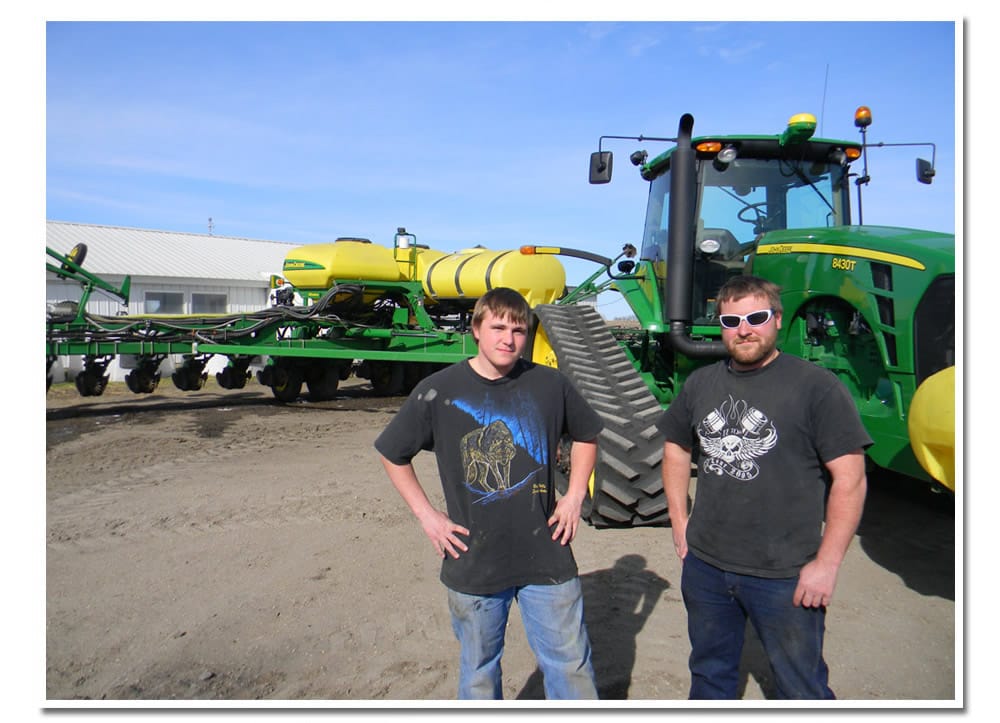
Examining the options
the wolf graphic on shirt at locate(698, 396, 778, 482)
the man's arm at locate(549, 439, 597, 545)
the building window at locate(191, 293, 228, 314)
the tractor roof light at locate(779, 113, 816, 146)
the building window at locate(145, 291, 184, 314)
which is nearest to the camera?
the wolf graphic on shirt at locate(698, 396, 778, 482)

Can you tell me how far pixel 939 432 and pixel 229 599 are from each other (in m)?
3.25

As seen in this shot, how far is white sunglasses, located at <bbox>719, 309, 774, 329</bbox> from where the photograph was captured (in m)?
2.41

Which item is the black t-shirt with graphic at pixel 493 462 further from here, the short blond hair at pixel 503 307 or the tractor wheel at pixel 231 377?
the tractor wheel at pixel 231 377

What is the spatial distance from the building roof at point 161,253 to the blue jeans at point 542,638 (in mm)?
16832

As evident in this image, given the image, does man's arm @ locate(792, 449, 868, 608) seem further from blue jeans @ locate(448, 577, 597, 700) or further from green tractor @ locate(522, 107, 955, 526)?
green tractor @ locate(522, 107, 955, 526)

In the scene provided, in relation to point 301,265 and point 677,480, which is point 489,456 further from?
point 301,265

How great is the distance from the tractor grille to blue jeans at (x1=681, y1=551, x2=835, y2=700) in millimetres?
1890

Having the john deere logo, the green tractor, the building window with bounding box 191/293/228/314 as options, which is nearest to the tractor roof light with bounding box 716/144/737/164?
the green tractor

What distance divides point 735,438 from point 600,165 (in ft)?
11.0

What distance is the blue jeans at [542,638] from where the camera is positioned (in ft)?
7.98

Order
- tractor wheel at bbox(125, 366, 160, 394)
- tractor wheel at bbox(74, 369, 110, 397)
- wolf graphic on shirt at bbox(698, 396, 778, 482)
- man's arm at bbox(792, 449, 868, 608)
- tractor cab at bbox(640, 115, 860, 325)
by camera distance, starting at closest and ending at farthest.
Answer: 1. man's arm at bbox(792, 449, 868, 608)
2. wolf graphic on shirt at bbox(698, 396, 778, 482)
3. tractor cab at bbox(640, 115, 860, 325)
4. tractor wheel at bbox(74, 369, 110, 397)
5. tractor wheel at bbox(125, 366, 160, 394)

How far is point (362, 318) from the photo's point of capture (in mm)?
11523

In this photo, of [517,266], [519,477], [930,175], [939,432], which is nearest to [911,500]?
[930,175]

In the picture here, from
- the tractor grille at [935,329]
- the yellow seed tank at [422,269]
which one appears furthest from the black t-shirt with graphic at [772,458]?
the yellow seed tank at [422,269]
